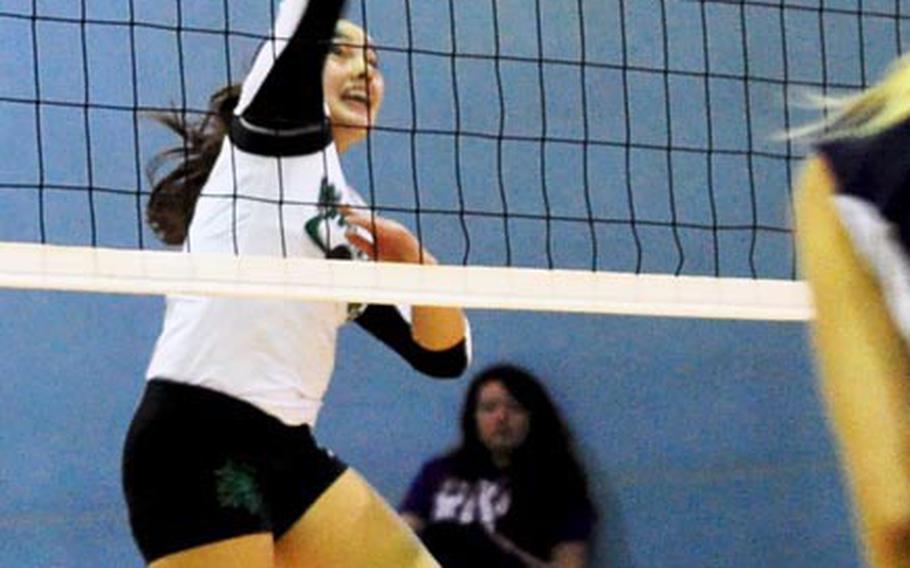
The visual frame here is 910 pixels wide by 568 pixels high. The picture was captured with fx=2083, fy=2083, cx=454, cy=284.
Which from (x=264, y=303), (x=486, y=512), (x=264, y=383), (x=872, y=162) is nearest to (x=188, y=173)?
(x=264, y=303)

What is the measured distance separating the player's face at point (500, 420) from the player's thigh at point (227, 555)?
1855 millimetres

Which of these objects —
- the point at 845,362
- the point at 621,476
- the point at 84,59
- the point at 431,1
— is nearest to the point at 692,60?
the point at 431,1

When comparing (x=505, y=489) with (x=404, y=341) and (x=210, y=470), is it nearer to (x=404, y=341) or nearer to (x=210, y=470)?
(x=404, y=341)

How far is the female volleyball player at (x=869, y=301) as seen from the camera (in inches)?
34.5

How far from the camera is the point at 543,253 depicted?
17.5 feet

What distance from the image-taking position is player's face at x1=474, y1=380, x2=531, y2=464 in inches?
193

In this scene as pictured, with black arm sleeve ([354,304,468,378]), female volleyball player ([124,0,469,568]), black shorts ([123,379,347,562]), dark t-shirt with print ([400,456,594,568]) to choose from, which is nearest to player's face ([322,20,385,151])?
female volleyball player ([124,0,469,568])

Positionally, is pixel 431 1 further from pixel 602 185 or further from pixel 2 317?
pixel 2 317

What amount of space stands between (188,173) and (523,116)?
193 centimetres

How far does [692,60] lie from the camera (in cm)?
550

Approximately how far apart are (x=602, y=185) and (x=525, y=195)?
20 cm

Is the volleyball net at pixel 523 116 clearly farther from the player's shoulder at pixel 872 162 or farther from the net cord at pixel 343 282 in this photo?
the player's shoulder at pixel 872 162

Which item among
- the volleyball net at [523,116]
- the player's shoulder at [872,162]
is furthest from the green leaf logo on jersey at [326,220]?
the player's shoulder at [872,162]

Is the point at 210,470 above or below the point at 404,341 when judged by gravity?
below
